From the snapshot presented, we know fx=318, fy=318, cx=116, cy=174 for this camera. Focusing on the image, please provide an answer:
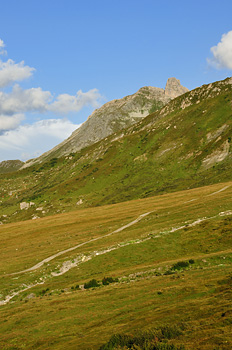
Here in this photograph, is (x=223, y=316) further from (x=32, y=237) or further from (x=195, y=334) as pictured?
(x=32, y=237)

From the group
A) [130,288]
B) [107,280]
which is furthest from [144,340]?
[107,280]

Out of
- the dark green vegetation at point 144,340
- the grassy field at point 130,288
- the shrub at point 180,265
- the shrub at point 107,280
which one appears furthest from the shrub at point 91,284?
the dark green vegetation at point 144,340

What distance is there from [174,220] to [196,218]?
19.6ft

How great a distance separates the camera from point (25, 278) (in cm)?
5250

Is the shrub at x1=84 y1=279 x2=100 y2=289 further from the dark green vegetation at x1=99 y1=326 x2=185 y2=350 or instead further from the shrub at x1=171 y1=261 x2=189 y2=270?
the dark green vegetation at x1=99 y1=326 x2=185 y2=350

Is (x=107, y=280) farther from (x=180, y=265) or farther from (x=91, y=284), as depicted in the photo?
(x=180, y=265)

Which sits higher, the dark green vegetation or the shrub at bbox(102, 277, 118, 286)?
the dark green vegetation

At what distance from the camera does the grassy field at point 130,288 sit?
73.8 ft

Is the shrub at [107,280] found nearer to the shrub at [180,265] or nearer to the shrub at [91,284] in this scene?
the shrub at [91,284]

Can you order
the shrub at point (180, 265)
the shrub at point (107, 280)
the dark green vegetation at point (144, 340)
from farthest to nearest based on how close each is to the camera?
the shrub at point (180, 265), the shrub at point (107, 280), the dark green vegetation at point (144, 340)

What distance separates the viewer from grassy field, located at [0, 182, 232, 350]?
22500 mm

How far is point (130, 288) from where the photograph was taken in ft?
115

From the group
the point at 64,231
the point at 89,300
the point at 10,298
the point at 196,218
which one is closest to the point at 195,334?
the point at 89,300

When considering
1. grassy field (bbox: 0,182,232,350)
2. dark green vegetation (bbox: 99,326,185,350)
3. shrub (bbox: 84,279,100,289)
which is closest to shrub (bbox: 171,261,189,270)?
grassy field (bbox: 0,182,232,350)
